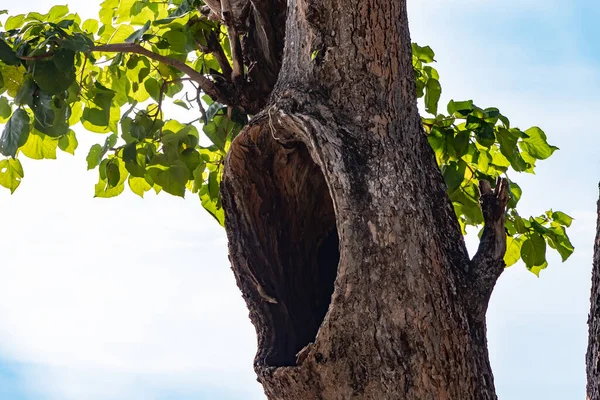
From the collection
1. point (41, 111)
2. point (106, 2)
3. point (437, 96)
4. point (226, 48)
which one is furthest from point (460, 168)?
point (106, 2)

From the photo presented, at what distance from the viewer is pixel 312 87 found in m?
1.80

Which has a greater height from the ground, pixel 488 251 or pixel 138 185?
pixel 138 185

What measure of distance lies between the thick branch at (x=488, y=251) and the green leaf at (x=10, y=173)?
1.42 m

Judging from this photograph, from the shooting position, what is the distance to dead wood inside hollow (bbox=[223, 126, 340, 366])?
188cm

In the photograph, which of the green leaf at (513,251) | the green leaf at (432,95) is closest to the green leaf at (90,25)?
the green leaf at (432,95)

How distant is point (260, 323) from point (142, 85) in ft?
4.18

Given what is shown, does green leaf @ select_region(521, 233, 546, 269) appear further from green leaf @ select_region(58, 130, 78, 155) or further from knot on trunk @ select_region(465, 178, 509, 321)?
green leaf @ select_region(58, 130, 78, 155)

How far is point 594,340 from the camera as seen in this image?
1.74 meters

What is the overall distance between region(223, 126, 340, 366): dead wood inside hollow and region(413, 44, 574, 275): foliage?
477mm

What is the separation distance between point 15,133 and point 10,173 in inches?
14.8

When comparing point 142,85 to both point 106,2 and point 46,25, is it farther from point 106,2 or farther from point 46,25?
point 46,25

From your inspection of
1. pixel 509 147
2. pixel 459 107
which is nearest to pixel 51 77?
pixel 459 107

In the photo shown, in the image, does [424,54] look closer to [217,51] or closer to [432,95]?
[432,95]

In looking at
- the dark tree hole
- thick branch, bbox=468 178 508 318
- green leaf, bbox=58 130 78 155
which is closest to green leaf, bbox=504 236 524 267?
thick branch, bbox=468 178 508 318
